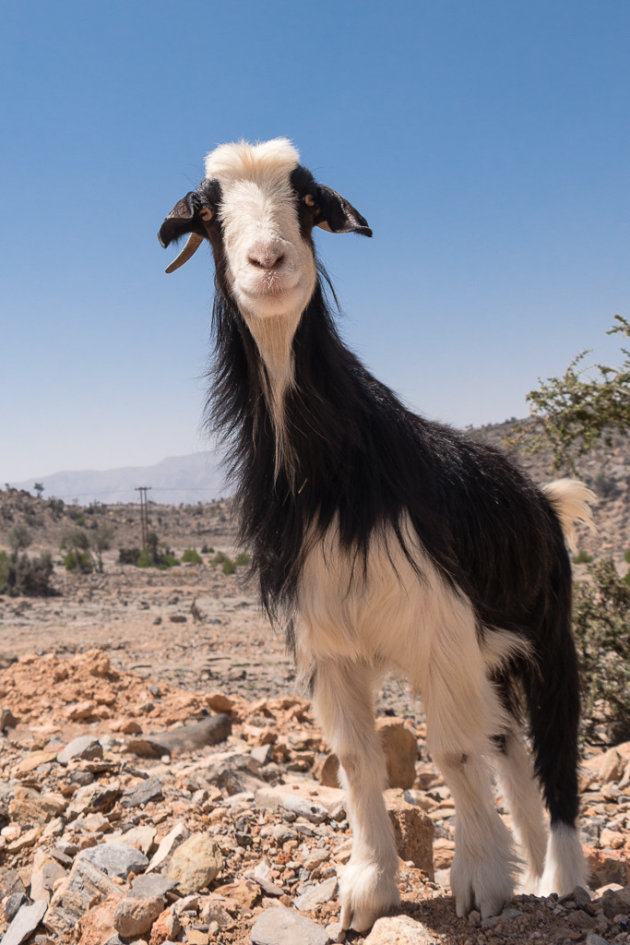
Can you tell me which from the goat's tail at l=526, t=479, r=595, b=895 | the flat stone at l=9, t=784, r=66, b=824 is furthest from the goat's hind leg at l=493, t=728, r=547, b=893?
the flat stone at l=9, t=784, r=66, b=824

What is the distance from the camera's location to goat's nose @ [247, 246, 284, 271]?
286 centimetres

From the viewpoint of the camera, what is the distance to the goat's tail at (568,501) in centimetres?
442

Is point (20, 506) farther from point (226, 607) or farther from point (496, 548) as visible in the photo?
point (496, 548)

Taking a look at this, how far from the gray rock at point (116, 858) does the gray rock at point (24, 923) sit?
0.29 meters

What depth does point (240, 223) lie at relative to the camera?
3057 mm

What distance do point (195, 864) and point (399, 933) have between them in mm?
1230

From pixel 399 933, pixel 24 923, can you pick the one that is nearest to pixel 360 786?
pixel 399 933

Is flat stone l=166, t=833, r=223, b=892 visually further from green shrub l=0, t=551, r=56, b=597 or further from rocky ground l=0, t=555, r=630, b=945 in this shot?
green shrub l=0, t=551, r=56, b=597

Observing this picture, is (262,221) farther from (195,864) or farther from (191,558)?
(191,558)

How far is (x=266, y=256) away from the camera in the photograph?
9.38 ft

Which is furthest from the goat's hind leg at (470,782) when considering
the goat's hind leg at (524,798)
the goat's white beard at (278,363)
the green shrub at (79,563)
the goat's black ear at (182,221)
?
the green shrub at (79,563)

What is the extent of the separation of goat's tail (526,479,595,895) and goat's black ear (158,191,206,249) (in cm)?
238

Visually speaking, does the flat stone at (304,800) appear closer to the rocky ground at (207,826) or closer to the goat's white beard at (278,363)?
the rocky ground at (207,826)

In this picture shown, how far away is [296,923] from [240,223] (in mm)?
2934
